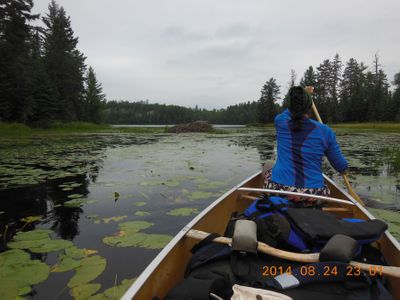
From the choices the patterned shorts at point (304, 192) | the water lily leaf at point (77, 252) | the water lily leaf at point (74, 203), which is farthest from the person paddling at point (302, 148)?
the water lily leaf at point (74, 203)

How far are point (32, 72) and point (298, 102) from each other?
2821 centimetres

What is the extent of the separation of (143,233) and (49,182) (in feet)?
11.3

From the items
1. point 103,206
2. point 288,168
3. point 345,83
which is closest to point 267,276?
point 288,168

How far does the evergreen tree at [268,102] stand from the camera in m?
57.6

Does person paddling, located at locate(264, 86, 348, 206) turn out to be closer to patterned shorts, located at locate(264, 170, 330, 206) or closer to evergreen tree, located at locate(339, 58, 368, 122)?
patterned shorts, located at locate(264, 170, 330, 206)

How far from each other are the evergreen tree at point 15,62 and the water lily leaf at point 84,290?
2431cm

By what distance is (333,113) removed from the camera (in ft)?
165

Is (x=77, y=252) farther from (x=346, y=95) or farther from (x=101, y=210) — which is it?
(x=346, y=95)

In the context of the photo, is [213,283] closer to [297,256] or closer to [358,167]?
[297,256]

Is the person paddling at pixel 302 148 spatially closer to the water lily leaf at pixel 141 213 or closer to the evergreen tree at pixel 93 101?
the water lily leaf at pixel 141 213

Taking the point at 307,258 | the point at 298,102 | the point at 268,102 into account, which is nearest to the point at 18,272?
the point at 307,258

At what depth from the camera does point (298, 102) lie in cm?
269

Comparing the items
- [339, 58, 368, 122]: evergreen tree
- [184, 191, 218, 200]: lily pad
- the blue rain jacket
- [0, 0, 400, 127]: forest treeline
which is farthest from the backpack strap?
[339, 58, 368, 122]: evergreen tree

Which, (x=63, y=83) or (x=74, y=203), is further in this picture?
(x=63, y=83)
